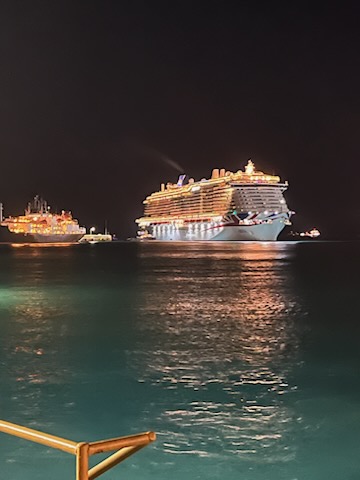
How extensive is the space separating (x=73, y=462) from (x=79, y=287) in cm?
2031

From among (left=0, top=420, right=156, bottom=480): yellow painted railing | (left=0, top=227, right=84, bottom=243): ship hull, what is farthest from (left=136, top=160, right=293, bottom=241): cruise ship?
(left=0, top=420, right=156, bottom=480): yellow painted railing

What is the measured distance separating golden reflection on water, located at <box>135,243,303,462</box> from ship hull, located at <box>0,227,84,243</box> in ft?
367

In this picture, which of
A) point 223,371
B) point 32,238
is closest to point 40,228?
point 32,238

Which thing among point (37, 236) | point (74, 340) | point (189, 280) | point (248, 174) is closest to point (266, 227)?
point (248, 174)

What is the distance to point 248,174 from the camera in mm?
110062

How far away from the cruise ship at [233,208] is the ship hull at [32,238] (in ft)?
78.0

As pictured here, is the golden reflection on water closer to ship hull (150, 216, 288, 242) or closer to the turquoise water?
the turquoise water

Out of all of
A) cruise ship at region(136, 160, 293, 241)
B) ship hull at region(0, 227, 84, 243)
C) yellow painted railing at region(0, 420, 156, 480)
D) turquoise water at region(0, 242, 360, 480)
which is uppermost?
cruise ship at region(136, 160, 293, 241)

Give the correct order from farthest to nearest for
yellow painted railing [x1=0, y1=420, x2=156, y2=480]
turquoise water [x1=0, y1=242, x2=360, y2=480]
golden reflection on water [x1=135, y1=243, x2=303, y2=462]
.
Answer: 1. golden reflection on water [x1=135, y1=243, x2=303, y2=462]
2. turquoise water [x1=0, y1=242, x2=360, y2=480]
3. yellow painted railing [x1=0, y1=420, x2=156, y2=480]

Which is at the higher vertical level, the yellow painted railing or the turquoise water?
the yellow painted railing

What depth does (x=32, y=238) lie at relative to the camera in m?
130

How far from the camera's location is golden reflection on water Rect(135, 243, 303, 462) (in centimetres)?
639

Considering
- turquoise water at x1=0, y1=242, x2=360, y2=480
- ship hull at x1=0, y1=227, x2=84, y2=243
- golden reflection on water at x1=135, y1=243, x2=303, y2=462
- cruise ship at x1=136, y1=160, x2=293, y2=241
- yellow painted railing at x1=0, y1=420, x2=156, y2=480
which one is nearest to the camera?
yellow painted railing at x1=0, y1=420, x2=156, y2=480

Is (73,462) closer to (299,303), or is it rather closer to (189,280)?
(299,303)
